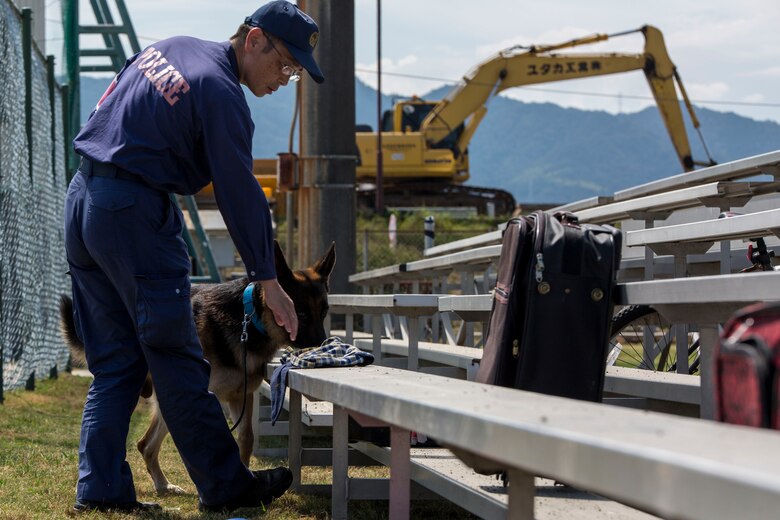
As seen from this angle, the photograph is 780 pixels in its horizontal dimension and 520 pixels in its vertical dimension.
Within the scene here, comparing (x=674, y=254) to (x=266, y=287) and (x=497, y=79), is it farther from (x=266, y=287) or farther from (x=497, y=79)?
(x=497, y=79)

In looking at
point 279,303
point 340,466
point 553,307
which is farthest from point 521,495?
point 279,303

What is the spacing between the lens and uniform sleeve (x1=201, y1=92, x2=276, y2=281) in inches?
148

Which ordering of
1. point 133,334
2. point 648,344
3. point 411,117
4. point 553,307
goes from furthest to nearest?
point 411,117
point 648,344
point 133,334
point 553,307

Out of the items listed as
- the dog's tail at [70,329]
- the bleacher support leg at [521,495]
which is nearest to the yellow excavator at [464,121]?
the dog's tail at [70,329]

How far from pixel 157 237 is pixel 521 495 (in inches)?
74.3

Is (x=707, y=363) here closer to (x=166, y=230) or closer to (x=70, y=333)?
(x=166, y=230)

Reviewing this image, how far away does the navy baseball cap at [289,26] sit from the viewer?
3.92 metres

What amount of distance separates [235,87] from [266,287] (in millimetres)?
737

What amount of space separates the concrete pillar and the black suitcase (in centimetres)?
722

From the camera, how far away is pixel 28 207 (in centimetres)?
843

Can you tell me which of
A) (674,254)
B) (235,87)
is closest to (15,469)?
(235,87)

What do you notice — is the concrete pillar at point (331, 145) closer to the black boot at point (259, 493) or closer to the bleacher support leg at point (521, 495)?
the black boot at point (259, 493)

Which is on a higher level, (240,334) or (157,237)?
(157,237)

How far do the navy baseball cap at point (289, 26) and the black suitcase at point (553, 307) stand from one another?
128 cm
